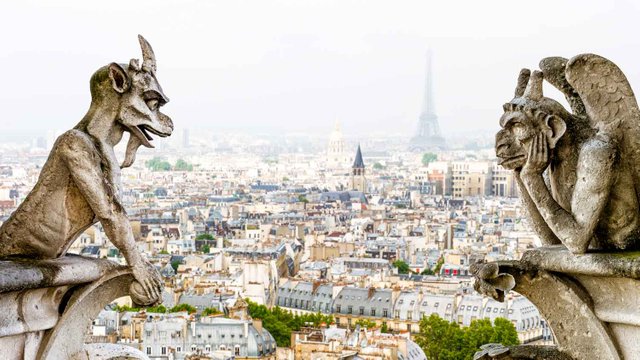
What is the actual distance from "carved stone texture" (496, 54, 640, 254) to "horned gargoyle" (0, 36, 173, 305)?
87 centimetres

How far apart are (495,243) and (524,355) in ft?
146

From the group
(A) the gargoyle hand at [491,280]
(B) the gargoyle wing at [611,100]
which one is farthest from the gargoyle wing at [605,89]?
(A) the gargoyle hand at [491,280]

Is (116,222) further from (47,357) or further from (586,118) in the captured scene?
(586,118)

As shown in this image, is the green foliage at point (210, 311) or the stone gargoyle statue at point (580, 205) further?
the green foliage at point (210, 311)

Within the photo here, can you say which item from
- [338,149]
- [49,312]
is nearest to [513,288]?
[49,312]

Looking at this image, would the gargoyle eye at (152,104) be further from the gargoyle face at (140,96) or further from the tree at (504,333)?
the tree at (504,333)

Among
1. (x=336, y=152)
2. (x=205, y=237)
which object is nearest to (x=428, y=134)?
(x=336, y=152)

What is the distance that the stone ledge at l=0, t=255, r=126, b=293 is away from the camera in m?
2.71

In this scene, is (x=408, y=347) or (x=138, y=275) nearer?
(x=138, y=275)

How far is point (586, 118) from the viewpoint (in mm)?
2898

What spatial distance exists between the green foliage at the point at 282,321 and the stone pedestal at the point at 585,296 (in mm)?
24438

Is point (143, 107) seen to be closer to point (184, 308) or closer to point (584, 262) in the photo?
point (584, 262)

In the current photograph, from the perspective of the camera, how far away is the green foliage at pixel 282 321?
27569 mm

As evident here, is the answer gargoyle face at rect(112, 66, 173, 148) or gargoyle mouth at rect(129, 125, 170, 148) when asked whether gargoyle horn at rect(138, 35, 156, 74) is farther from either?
gargoyle mouth at rect(129, 125, 170, 148)
